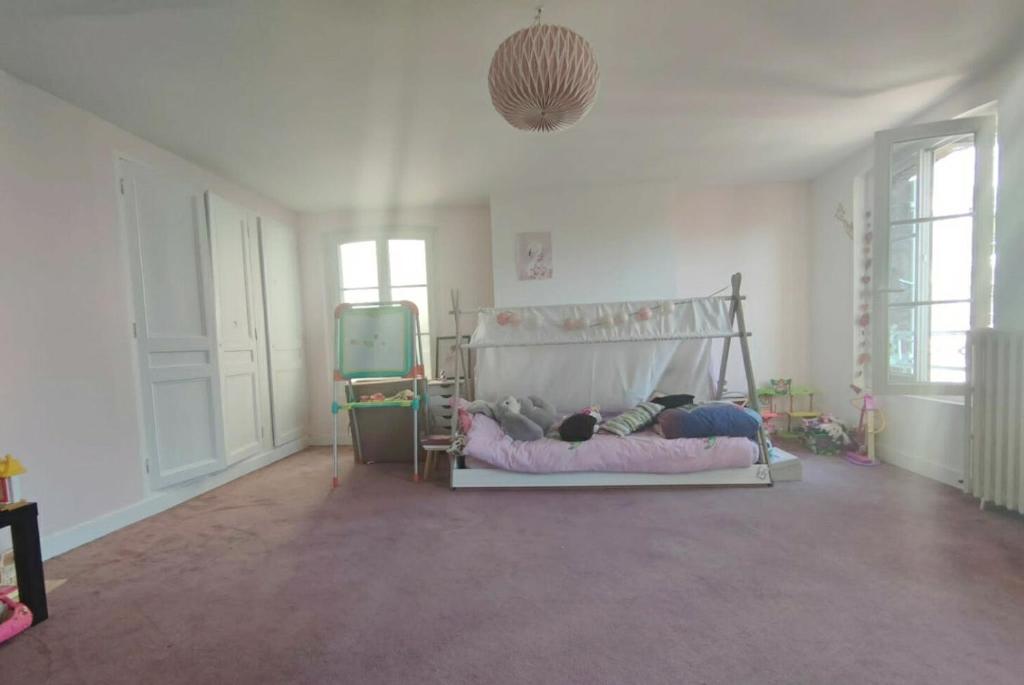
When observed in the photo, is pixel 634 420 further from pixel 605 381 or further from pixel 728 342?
pixel 728 342

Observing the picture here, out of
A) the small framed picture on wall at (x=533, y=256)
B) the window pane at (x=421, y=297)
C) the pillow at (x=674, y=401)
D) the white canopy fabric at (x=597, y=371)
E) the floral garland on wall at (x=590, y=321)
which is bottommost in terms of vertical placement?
the pillow at (x=674, y=401)

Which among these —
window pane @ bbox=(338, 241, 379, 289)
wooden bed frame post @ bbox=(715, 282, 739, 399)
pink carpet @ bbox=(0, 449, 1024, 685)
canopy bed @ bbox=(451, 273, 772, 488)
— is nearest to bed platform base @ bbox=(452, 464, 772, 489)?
canopy bed @ bbox=(451, 273, 772, 488)

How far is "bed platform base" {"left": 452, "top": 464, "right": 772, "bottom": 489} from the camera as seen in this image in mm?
2658

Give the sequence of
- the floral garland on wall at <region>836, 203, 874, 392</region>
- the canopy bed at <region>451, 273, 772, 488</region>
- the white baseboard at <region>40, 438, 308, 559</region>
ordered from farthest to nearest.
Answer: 1. the floral garland on wall at <region>836, 203, 874, 392</region>
2. the canopy bed at <region>451, 273, 772, 488</region>
3. the white baseboard at <region>40, 438, 308, 559</region>

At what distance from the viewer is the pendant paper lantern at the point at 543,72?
54.7 inches

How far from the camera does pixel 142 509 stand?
2.52 metres

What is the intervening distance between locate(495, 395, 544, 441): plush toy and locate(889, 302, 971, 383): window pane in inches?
87.7

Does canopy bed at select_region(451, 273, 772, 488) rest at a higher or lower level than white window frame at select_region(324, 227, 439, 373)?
lower

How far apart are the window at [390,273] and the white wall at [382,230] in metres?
0.11

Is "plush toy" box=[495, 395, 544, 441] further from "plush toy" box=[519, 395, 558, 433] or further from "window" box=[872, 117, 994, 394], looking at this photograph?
"window" box=[872, 117, 994, 394]

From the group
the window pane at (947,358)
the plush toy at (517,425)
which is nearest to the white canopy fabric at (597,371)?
the plush toy at (517,425)

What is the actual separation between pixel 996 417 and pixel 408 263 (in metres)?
4.27

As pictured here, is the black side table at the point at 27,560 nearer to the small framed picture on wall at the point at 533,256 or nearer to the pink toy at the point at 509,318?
the pink toy at the point at 509,318

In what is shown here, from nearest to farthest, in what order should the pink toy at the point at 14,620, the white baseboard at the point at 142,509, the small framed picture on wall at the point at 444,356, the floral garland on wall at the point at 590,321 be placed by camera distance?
1. the pink toy at the point at 14,620
2. the white baseboard at the point at 142,509
3. the floral garland on wall at the point at 590,321
4. the small framed picture on wall at the point at 444,356
